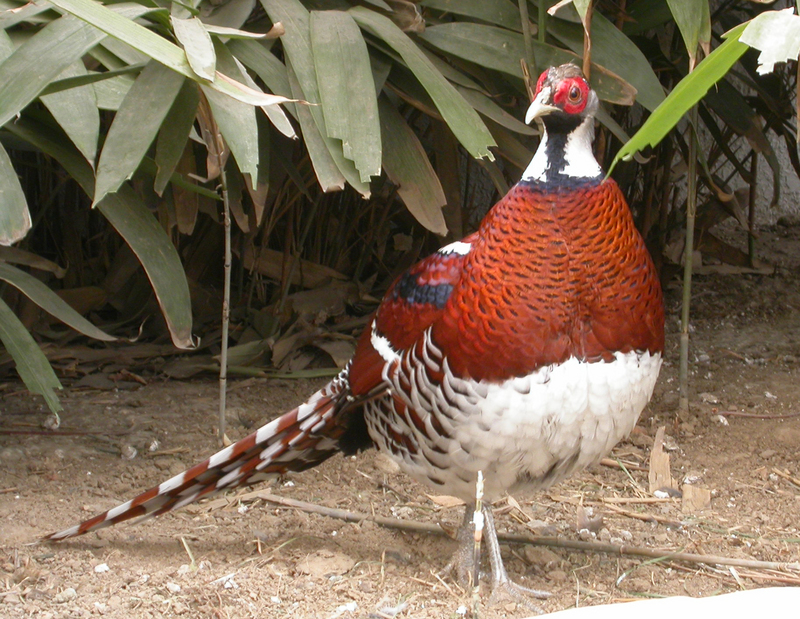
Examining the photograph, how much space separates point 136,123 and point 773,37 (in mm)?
1550

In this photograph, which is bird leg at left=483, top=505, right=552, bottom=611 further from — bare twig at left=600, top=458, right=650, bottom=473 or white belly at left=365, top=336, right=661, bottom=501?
bare twig at left=600, top=458, right=650, bottom=473

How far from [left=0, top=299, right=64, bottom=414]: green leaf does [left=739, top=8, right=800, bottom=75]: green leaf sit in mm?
2113

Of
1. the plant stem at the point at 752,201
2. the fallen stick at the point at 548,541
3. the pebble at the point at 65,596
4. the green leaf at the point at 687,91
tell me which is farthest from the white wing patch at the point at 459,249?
the plant stem at the point at 752,201

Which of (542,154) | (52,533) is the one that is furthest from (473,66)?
(52,533)

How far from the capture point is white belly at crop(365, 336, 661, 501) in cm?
199

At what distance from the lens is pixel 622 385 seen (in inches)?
80.3

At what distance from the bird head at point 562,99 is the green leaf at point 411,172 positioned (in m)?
0.60

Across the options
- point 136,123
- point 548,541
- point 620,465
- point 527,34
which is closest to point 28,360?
point 136,123

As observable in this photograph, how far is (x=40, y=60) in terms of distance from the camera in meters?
2.00

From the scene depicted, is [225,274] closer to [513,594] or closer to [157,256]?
[157,256]

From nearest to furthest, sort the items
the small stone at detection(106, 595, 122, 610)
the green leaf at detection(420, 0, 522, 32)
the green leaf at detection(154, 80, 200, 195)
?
1. the small stone at detection(106, 595, 122, 610)
2. the green leaf at detection(154, 80, 200, 195)
3. the green leaf at detection(420, 0, 522, 32)

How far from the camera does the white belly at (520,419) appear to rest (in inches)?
78.4

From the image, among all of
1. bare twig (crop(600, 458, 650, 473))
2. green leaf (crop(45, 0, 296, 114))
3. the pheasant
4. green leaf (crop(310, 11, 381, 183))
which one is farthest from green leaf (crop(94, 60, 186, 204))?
bare twig (crop(600, 458, 650, 473))

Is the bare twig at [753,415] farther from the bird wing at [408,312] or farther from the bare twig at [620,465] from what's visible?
the bird wing at [408,312]
